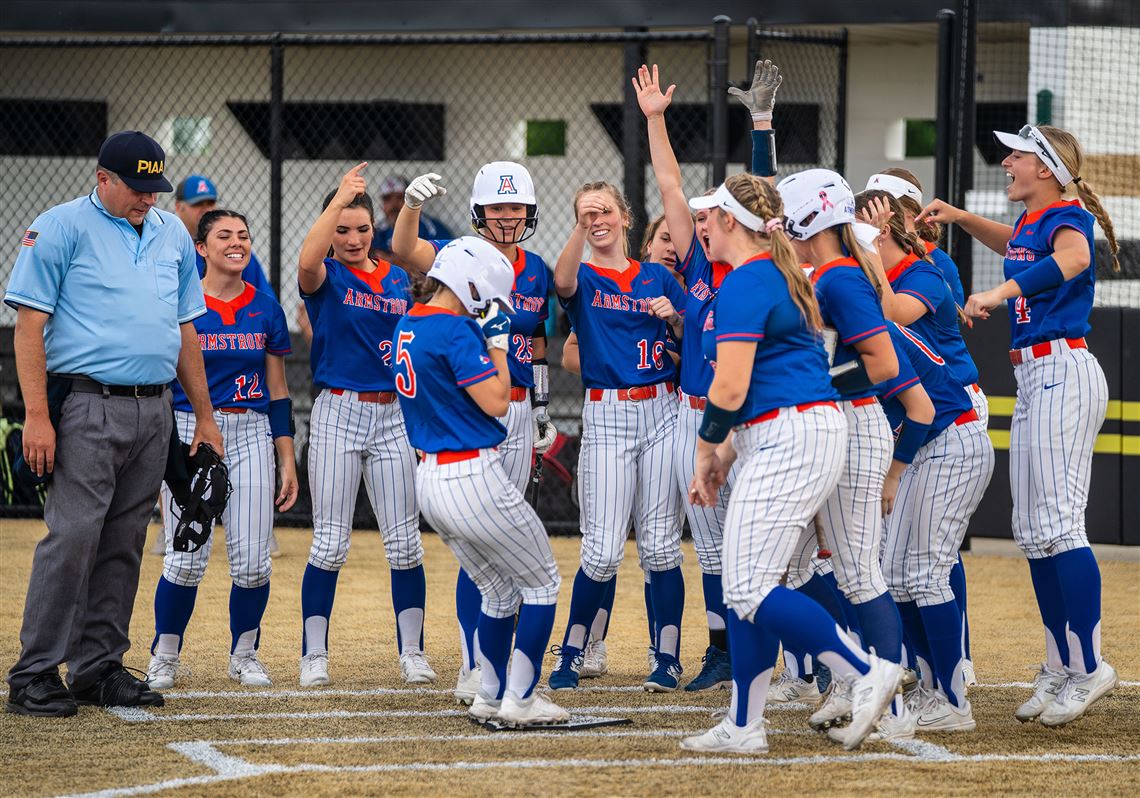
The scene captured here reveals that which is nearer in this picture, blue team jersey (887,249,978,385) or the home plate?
the home plate

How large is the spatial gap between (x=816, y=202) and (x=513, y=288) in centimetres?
133

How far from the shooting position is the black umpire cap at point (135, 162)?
210 inches

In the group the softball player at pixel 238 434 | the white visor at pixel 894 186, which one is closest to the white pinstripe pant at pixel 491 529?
the softball player at pixel 238 434

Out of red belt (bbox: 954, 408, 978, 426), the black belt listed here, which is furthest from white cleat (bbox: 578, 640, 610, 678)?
the black belt

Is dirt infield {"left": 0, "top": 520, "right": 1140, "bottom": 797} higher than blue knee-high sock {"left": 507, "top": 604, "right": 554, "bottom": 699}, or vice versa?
blue knee-high sock {"left": 507, "top": 604, "right": 554, "bottom": 699}

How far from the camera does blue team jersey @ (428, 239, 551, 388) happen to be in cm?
591

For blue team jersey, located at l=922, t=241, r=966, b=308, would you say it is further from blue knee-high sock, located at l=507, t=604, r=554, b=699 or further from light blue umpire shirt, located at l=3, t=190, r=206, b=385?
light blue umpire shirt, located at l=3, t=190, r=206, b=385

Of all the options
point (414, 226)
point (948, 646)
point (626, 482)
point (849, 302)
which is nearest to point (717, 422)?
point (849, 302)

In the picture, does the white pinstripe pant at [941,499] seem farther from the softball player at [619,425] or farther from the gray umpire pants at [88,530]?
Answer: the gray umpire pants at [88,530]

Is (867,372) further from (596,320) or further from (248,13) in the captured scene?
(248,13)

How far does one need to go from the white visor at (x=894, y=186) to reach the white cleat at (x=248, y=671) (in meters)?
2.95

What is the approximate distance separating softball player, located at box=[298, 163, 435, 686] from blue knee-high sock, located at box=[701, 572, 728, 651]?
1.13 meters

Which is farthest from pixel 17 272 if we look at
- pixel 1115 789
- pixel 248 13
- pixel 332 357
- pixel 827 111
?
pixel 827 111

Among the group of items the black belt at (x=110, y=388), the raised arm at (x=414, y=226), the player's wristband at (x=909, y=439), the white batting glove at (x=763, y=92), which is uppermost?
the white batting glove at (x=763, y=92)
